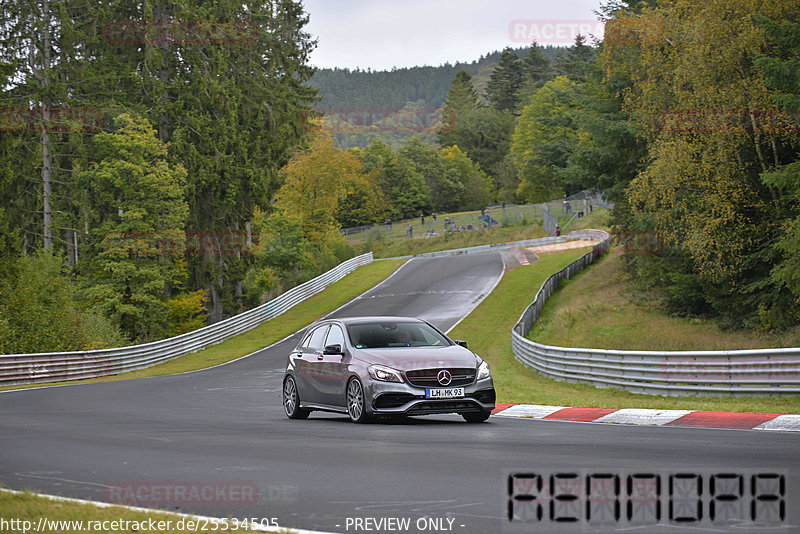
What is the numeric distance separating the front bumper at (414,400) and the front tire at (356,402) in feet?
0.61

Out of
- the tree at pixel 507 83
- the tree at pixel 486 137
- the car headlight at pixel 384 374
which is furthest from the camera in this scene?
the tree at pixel 507 83

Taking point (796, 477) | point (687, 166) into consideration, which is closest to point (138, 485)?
point (796, 477)

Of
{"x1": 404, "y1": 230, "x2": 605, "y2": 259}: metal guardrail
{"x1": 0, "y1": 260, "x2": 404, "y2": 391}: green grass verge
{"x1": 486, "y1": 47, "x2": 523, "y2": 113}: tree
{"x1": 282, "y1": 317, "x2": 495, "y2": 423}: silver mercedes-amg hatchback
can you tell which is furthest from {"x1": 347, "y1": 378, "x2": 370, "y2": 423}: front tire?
{"x1": 486, "y1": 47, "x2": 523, "y2": 113}: tree

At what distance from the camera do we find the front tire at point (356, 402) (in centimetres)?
1425

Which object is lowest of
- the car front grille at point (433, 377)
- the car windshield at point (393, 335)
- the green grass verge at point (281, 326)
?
the green grass verge at point (281, 326)

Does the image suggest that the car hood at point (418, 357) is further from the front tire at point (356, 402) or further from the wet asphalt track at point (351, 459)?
the wet asphalt track at point (351, 459)

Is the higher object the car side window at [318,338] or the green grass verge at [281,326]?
the car side window at [318,338]

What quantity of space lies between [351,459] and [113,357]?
29.7 metres

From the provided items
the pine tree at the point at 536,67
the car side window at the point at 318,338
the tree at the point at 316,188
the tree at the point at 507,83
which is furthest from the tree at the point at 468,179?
the car side window at the point at 318,338

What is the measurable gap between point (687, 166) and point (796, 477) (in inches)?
1006

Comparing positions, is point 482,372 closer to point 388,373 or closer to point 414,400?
point 414,400

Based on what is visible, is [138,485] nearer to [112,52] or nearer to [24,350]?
[24,350]

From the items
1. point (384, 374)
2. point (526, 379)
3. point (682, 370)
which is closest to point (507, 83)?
point (526, 379)

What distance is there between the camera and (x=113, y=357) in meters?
37.8
